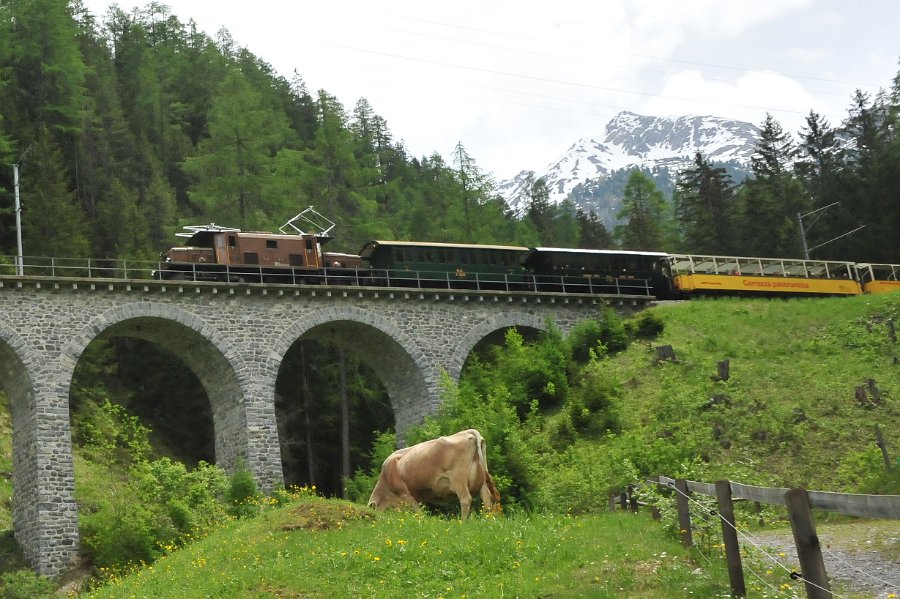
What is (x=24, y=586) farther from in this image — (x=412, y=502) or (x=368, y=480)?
(x=412, y=502)

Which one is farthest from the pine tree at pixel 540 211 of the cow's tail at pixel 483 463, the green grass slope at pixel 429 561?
the green grass slope at pixel 429 561

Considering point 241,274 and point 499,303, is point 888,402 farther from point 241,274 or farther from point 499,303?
point 241,274

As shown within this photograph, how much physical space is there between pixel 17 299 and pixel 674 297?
91.7 ft

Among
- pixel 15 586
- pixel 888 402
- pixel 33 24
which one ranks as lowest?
pixel 15 586

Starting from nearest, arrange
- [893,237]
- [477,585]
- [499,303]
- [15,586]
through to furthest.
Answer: [477,585], [15,586], [499,303], [893,237]

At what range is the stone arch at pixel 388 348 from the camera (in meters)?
37.8

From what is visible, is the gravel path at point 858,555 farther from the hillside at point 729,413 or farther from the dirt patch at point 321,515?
the dirt patch at point 321,515

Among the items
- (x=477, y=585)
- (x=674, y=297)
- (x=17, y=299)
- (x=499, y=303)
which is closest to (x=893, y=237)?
(x=674, y=297)

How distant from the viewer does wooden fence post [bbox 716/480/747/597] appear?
1020 centimetres

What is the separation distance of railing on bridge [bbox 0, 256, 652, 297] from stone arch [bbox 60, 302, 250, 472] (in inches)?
63.3

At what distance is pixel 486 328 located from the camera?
41.1 m

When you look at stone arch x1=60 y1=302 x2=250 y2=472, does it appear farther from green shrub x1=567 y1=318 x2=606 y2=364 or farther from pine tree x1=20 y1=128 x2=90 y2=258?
pine tree x1=20 y1=128 x2=90 y2=258

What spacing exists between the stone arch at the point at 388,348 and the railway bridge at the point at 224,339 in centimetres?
5

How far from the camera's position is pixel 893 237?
191 ft
